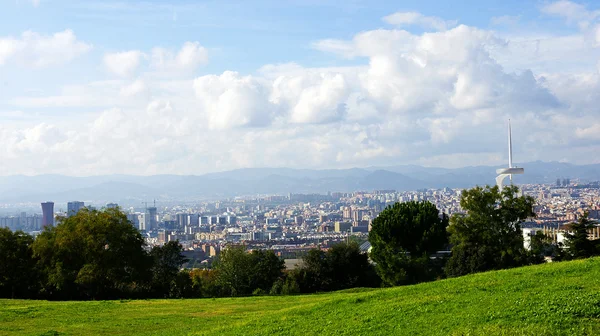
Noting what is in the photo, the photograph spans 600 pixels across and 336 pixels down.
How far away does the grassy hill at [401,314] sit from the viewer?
10.3 metres

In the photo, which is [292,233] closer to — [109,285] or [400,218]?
[400,218]

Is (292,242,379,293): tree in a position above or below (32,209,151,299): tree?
below

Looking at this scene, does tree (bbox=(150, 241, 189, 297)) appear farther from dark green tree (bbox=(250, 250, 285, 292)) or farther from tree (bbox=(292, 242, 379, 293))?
tree (bbox=(292, 242, 379, 293))

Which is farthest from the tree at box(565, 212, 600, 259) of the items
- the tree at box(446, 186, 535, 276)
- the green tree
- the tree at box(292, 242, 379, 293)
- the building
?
the building

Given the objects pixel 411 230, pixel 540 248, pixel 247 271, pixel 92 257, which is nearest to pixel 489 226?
pixel 540 248

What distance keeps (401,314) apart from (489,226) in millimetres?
22486

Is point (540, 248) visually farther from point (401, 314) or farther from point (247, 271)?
point (401, 314)

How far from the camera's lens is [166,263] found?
Result: 117ft

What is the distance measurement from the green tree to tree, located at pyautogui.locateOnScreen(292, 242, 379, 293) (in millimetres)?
14367

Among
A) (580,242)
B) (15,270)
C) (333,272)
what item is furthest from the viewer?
(333,272)

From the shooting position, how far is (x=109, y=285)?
102ft

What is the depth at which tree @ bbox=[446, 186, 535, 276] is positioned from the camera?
32719 millimetres

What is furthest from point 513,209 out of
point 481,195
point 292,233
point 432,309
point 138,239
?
point 292,233

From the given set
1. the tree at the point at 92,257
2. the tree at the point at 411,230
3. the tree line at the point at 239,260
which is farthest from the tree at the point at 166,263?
Answer: the tree at the point at 411,230
